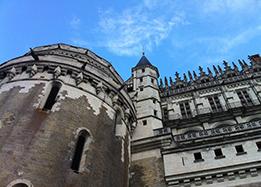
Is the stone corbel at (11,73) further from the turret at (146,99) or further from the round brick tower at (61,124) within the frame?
the turret at (146,99)

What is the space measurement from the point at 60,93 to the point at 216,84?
16999 mm

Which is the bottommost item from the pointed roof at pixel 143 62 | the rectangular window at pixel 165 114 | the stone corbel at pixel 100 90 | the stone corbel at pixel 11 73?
the stone corbel at pixel 100 90

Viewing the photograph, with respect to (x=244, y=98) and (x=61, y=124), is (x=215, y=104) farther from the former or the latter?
(x=61, y=124)

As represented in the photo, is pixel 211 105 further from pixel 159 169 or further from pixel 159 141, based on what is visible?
pixel 159 169

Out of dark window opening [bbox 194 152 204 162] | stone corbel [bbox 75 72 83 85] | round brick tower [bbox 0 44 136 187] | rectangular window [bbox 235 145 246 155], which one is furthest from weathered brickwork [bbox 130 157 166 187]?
stone corbel [bbox 75 72 83 85]

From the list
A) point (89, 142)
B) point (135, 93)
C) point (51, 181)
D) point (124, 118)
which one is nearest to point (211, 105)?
point (135, 93)

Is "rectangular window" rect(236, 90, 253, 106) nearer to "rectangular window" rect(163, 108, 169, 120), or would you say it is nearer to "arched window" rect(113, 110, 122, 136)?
"rectangular window" rect(163, 108, 169, 120)

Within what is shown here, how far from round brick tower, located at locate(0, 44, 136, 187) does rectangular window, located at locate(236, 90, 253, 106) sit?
1037 cm

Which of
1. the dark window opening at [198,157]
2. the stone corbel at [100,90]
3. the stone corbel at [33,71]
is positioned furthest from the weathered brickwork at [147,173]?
the stone corbel at [33,71]

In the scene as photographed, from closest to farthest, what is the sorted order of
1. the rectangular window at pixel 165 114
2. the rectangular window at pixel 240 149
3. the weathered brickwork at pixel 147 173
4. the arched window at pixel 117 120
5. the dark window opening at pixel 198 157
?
the rectangular window at pixel 240 149, the weathered brickwork at pixel 147 173, the dark window opening at pixel 198 157, the arched window at pixel 117 120, the rectangular window at pixel 165 114

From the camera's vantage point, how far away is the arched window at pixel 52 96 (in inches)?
573

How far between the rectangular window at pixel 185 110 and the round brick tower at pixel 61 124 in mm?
6278

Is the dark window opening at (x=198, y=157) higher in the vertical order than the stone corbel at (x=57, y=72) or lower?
lower

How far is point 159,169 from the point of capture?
54.5 feet
